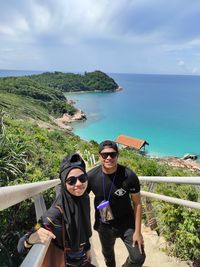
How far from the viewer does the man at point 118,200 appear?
281 cm

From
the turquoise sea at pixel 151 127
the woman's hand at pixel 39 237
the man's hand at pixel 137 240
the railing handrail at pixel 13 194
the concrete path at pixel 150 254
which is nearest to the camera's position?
the railing handrail at pixel 13 194

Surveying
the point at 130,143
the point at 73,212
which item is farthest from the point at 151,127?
the point at 73,212

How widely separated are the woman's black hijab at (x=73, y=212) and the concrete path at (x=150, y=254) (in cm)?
205

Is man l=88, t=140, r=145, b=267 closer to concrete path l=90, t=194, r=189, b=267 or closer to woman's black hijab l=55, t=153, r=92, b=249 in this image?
woman's black hijab l=55, t=153, r=92, b=249

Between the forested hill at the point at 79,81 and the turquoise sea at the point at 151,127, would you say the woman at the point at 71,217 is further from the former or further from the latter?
the forested hill at the point at 79,81

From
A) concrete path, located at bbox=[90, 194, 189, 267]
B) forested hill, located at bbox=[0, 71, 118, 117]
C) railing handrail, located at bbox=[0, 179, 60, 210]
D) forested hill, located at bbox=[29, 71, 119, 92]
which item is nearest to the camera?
railing handrail, located at bbox=[0, 179, 60, 210]

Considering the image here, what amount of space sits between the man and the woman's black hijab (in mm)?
772

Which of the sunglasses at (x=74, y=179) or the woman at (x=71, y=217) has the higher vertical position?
the sunglasses at (x=74, y=179)

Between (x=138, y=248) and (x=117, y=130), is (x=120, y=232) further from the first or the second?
(x=117, y=130)

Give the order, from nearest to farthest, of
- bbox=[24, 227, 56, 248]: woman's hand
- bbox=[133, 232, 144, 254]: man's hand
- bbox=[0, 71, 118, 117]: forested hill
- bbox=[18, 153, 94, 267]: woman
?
bbox=[24, 227, 56, 248]: woman's hand → bbox=[18, 153, 94, 267]: woman → bbox=[133, 232, 144, 254]: man's hand → bbox=[0, 71, 118, 117]: forested hill

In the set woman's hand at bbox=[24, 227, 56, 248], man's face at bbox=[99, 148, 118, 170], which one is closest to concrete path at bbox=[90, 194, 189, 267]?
man's face at bbox=[99, 148, 118, 170]

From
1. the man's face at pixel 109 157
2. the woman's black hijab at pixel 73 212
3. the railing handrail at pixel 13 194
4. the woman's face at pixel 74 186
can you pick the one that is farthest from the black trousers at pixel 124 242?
the railing handrail at pixel 13 194

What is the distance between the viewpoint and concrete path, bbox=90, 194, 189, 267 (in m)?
3.72

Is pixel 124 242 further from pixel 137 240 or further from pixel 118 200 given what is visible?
pixel 118 200
